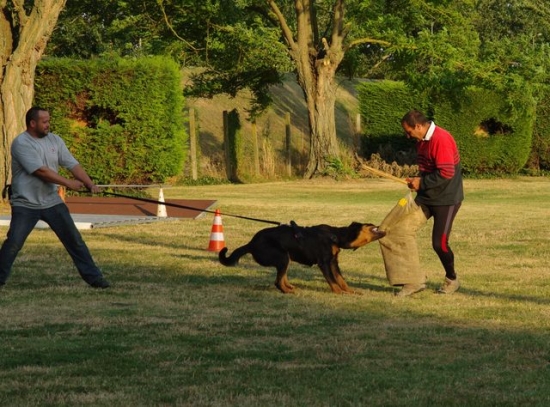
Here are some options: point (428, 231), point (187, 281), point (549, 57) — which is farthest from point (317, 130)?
point (187, 281)

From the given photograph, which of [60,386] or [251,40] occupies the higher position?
[251,40]

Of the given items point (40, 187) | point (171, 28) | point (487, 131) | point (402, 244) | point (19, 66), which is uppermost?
point (171, 28)

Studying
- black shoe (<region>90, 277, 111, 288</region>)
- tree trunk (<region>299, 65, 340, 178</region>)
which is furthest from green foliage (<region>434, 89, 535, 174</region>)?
black shoe (<region>90, 277, 111, 288</region>)

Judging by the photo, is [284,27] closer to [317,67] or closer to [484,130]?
[317,67]

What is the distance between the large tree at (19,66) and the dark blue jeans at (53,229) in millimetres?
12375

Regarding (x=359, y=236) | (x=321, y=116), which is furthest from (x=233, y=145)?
(x=359, y=236)

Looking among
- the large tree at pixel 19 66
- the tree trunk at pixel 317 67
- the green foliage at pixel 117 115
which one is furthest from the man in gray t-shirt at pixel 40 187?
the tree trunk at pixel 317 67

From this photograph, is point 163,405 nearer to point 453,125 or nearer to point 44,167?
point 44,167

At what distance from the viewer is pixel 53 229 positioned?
1136 centimetres

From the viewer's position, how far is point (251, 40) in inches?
1255

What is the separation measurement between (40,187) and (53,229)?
0.46m

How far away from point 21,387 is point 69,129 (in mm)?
21868

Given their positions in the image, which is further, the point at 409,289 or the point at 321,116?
the point at 321,116

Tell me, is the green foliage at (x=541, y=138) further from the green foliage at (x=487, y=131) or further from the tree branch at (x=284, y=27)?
the tree branch at (x=284, y=27)
